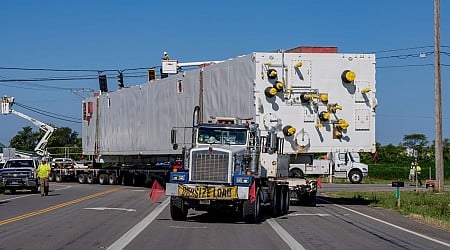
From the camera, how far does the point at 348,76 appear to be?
28719 millimetres

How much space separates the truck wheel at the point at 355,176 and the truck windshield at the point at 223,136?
3799 centimetres

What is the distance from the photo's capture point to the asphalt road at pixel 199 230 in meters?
15.8

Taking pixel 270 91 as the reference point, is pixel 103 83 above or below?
above

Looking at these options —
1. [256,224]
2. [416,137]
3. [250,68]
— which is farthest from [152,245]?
[416,137]

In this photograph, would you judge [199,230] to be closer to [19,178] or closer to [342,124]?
[342,124]

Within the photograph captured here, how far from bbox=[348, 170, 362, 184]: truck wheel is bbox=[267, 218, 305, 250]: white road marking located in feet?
126

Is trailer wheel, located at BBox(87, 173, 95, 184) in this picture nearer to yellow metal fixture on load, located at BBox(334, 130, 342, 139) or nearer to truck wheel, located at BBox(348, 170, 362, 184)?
truck wheel, located at BBox(348, 170, 362, 184)

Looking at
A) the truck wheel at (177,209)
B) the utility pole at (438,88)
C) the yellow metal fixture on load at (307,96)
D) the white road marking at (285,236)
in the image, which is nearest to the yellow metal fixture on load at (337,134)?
the yellow metal fixture on load at (307,96)

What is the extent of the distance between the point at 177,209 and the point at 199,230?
9.70 ft

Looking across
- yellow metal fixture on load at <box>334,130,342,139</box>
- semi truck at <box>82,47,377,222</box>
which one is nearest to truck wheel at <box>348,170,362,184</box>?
semi truck at <box>82,47,377,222</box>

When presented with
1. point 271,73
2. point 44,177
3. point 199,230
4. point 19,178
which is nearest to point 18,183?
point 19,178

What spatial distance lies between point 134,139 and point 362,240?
28872mm

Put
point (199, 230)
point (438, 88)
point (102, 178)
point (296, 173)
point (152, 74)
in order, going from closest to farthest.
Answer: point (199, 230), point (296, 173), point (438, 88), point (152, 74), point (102, 178)

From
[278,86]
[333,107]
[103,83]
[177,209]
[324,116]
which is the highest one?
[103,83]
